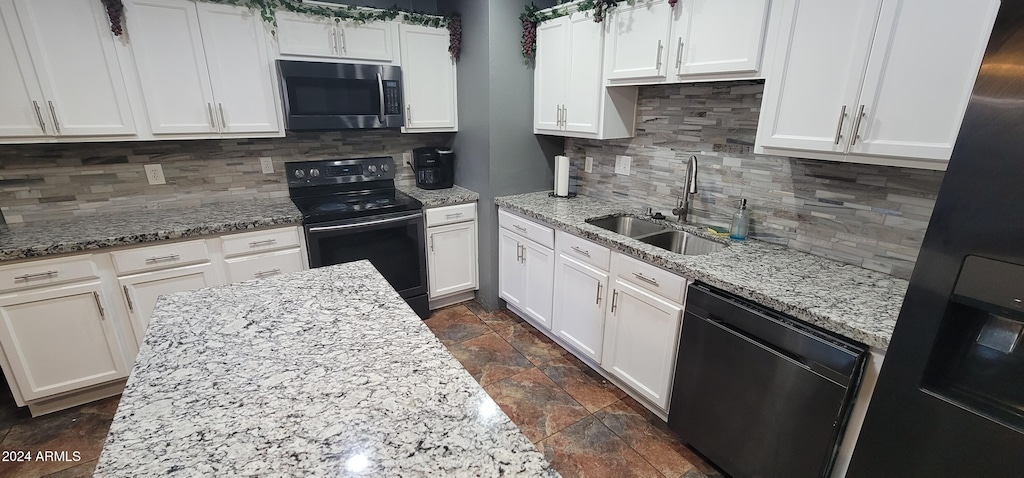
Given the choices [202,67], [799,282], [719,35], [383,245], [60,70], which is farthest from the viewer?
[383,245]

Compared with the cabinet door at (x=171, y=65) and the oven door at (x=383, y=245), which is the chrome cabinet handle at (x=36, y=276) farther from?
the oven door at (x=383, y=245)

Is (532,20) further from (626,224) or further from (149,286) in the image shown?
(149,286)

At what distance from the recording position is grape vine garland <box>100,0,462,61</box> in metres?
2.10

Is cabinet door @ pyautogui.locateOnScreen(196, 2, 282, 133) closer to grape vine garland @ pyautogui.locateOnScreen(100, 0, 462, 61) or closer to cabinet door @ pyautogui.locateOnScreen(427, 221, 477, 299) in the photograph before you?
grape vine garland @ pyautogui.locateOnScreen(100, 0, 462, 61)

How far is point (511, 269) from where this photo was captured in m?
3.04

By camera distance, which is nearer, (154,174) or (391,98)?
(154,174)

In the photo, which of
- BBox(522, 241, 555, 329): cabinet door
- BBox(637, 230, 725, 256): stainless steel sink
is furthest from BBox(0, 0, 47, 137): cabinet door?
BBox(637, 230, 725, 256): stainless steel sink

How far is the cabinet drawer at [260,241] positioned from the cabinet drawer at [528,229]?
132cm

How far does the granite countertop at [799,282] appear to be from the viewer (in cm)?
134

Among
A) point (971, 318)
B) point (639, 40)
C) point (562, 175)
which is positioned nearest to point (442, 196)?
point (562, 175)

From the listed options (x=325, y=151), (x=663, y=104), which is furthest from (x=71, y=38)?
(x=663, y=104)

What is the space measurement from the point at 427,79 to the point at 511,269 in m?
1.47

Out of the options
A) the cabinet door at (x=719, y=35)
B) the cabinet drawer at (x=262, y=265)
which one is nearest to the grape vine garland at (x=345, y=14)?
the cabinet drawer at (x=262, y=265)

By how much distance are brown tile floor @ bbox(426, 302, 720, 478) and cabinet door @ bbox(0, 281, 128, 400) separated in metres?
1.81
